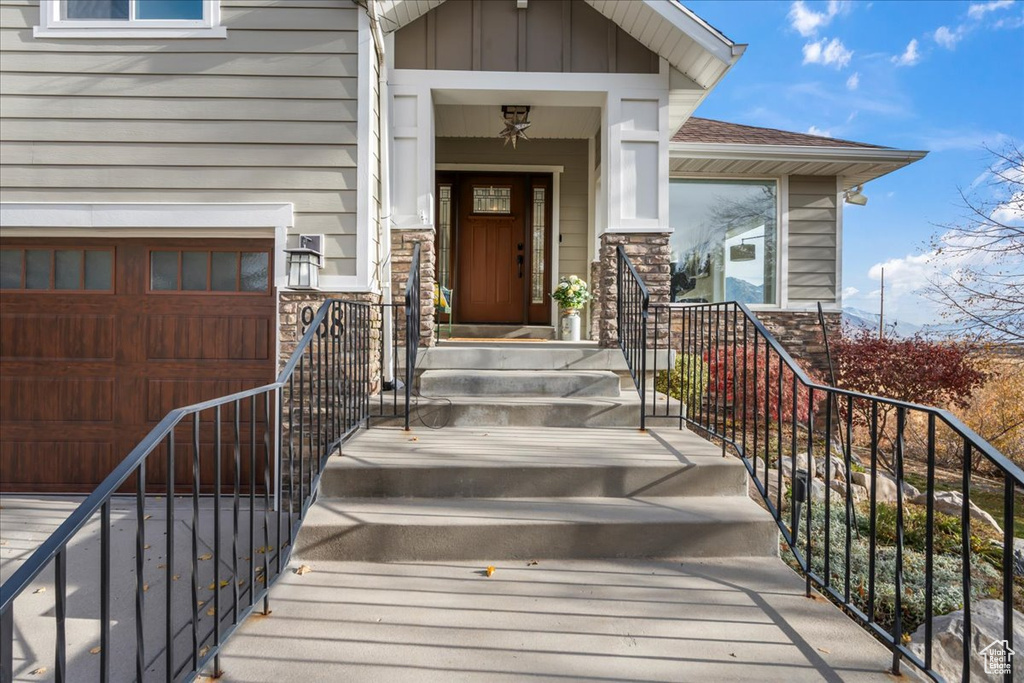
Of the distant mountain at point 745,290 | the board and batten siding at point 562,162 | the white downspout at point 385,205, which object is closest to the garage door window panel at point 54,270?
the white downspout at point 385,205

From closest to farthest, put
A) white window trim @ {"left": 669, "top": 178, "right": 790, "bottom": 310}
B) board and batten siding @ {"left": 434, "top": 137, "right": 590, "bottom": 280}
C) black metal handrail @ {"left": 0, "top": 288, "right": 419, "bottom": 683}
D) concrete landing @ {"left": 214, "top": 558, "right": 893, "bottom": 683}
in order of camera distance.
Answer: black metal handrail @ {"left": 0, "top": 288, "right": 419, "bottom": 683}, concrete landing @ {"left": 214, "top": 558, "right": 893, "bottom": 683}, board and batten siding @ {"left": 434, "top": 137, "right": 590, "bottom": 280}, white window trim @ {"left": 669, "top": 178, "right": 790, "bottom": 310}

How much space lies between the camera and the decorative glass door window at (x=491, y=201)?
679 centimetres

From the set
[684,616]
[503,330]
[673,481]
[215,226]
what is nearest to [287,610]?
[684,616]

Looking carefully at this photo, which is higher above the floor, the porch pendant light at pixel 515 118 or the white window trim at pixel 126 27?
the white window trim at pixel 126 27

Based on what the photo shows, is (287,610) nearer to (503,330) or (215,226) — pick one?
(215,226)

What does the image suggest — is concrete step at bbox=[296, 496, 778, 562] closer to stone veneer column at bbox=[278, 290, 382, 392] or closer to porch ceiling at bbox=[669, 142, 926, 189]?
stone veneer column at bbox=[278, 290, 382, 392]

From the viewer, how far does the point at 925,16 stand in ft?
127

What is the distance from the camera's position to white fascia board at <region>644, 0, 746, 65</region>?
4.44m

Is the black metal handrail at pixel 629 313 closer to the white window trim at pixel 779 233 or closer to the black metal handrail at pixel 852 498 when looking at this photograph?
the black metal handrail at pixel 852 498

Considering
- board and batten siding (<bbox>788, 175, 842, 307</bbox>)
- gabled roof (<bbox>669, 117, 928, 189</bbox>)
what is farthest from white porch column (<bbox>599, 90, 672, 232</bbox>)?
board and batten siding (<bbox>788, 175, 842, 307</bbox>)

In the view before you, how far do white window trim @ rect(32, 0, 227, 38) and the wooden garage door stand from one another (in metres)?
1.51

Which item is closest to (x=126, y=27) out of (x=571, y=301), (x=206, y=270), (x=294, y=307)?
(x=206, y=270)

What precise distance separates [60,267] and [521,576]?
4.40 m

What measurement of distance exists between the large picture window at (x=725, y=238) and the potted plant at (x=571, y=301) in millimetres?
2010
